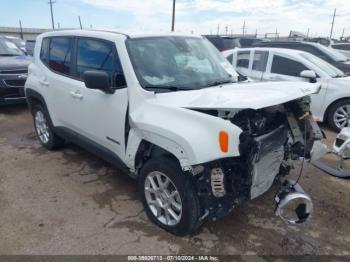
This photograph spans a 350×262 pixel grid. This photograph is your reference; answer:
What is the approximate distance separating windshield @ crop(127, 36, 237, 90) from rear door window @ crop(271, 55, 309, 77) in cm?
354

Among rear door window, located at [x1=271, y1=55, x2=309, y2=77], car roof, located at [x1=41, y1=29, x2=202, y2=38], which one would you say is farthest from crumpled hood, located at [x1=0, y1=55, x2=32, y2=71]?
rear door window, located at [x1=271, y1=55, x2=309, y2=77]

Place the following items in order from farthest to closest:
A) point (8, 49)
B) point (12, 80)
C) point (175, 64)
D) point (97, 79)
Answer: point (8, 49), point (12, 80), point (175, 64), point (97, 79)

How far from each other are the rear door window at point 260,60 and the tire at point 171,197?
5.29 metres

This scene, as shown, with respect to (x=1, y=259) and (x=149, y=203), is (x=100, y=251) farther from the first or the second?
(x=1, y=259)

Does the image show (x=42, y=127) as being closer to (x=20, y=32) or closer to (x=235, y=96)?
(x=235, y=96)

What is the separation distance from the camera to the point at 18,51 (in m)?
8.92

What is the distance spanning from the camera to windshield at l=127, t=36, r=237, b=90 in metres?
3.19

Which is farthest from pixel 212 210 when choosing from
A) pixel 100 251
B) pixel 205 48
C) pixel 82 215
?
pixel 205 48

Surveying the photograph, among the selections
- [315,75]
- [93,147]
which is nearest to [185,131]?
[93,147]

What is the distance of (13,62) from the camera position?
305 inches

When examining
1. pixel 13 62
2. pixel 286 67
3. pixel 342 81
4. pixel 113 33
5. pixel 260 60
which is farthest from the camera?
pixel 13 62

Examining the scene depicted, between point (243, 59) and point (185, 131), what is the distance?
5824 mm

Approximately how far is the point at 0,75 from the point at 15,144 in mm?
2526

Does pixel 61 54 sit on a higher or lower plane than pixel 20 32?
lower
